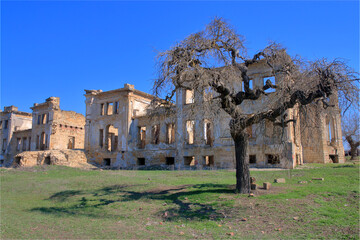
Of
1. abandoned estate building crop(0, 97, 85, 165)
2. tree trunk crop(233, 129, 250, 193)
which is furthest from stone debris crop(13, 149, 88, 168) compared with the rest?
tree trunk crop(233, 129, 250, 193)

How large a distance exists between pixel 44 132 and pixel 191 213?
35225 mm

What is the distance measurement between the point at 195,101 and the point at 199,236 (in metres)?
4.74

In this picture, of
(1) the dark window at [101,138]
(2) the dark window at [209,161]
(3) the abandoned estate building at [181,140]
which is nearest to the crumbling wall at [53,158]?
(3) the abandoned estate building at [181,140]

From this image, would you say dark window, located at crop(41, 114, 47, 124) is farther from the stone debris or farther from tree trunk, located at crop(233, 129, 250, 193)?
tree trunk, located at crop(233, 129, 250, 193)

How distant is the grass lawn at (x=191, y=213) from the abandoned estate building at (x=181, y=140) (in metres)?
8.57

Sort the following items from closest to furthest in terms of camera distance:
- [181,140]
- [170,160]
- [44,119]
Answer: [181,140] → [170,160] → [44,119]

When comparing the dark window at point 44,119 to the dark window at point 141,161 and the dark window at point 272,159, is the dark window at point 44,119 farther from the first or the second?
the dark window at point 272,159

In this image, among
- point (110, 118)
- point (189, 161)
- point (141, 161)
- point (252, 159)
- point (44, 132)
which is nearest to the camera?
point (252, 159)

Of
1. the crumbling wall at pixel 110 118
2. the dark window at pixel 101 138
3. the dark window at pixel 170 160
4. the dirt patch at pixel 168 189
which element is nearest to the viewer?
the dirt patch at pixel 168 189

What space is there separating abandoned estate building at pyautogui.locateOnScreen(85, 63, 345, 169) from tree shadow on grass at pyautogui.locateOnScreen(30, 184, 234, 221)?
7785mm

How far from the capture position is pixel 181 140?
82.7 ft

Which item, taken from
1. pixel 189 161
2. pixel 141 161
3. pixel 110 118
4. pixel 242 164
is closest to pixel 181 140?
pixel 189 161

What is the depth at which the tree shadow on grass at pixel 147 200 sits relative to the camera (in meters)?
8.09

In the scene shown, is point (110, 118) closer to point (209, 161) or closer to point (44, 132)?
point (209, 161)
